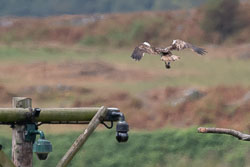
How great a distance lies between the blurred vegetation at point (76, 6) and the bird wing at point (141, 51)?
12716 mm

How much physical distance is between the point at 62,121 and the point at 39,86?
444 inches

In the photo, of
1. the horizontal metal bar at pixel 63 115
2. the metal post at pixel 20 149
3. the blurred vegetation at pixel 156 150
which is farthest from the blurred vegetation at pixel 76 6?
the metal post at pixel 20 149

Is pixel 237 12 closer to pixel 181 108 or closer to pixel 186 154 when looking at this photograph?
pixel 181 108

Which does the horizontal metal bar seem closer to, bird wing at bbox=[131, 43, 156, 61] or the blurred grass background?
bird wing at bbox=[131, 43, 156, 61]

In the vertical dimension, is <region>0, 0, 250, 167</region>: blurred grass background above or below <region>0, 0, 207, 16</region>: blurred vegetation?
below

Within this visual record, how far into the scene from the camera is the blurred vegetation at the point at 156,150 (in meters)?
12.2

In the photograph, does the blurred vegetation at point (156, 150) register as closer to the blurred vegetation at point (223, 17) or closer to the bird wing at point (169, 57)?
the bird wing at point (169, 57)

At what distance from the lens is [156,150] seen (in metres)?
13.2

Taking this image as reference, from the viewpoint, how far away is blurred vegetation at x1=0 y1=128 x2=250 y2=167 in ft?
39.9

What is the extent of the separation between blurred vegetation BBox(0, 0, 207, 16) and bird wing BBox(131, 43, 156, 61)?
12716mm

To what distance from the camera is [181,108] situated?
16.2 meters

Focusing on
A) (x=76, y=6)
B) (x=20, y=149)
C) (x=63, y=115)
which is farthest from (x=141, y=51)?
(x=76, y=6)

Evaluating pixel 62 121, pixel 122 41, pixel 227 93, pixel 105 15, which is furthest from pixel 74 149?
pixel 105 15

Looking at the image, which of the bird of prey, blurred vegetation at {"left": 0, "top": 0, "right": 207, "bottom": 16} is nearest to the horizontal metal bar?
the bird of prey
